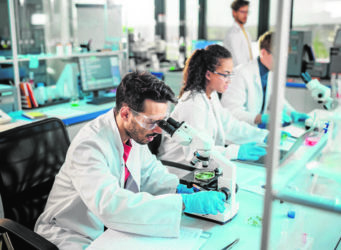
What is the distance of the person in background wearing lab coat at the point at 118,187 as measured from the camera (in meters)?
1.27

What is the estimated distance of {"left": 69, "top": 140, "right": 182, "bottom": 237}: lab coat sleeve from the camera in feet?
4.14

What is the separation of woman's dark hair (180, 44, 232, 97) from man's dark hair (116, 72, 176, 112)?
0.75 metres

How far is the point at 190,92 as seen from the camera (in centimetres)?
222

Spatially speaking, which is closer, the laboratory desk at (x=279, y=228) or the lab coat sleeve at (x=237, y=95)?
the laboratory desk at (x=279, y=228)

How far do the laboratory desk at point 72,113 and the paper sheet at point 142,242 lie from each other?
198cm

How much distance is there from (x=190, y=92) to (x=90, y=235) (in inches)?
42.5

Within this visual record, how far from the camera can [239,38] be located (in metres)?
4.13

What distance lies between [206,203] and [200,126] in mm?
826

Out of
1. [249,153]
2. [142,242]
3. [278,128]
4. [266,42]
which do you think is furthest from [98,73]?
[278,128]

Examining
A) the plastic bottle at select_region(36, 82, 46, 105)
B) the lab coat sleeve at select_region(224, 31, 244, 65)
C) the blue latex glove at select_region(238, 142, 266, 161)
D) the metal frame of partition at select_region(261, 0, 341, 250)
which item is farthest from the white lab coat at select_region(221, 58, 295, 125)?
the metal frame of partition at select_region(261, 0, 341, 250)

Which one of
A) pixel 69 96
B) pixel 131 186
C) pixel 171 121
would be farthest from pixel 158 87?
pixel 69 96

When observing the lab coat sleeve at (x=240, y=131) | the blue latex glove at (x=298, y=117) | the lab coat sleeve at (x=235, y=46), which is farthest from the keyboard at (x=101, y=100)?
the blue latex glove at (x=298, y=117)

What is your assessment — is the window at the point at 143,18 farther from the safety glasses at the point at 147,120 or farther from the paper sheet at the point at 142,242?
the paper sheet at the point at 142,242

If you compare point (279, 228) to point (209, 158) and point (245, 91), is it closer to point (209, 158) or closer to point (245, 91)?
point (209, 158)
